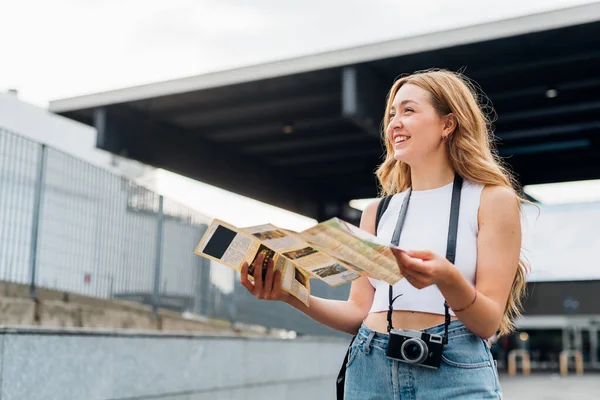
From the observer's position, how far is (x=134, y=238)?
815 cm

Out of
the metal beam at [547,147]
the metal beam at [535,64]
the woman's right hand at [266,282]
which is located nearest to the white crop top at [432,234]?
the woman's right hand at [266,282]

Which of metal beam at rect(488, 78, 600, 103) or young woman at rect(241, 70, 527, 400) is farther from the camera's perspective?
metal beam at rect(488, 78, 600, 103)

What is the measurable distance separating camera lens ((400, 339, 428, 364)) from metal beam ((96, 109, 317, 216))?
1091 centimetres

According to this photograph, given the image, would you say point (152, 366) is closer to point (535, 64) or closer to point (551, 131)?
point (535, 64)

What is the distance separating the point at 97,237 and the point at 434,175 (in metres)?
5.82

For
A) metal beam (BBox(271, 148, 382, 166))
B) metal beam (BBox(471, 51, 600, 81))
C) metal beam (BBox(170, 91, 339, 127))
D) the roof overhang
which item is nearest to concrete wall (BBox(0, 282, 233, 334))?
the roof overhang

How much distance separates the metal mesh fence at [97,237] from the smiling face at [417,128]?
4.82m

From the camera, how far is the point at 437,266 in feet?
5.99

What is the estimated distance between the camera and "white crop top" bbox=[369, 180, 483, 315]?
86.0 inches

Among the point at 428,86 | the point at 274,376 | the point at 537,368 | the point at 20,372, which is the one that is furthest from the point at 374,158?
the point at 537,368

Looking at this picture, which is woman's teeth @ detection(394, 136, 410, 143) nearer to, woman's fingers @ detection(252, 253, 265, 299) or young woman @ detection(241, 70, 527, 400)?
young woman @ detection(241, 70, 527, 400)

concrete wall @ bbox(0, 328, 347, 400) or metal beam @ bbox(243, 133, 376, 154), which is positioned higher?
metal beam @ bbox(243, 133, 376, 154)

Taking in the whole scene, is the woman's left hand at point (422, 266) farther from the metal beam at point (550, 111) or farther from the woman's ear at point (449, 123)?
the metal beam at point (550, 111)

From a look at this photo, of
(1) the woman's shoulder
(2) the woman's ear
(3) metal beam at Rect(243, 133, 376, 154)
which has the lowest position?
(1) the woman's shoulder
